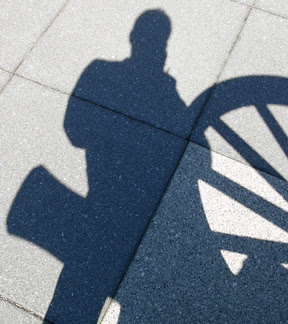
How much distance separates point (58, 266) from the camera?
9.39 feet

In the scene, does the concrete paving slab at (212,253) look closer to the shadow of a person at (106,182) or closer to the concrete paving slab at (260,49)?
the shadow of a person at (106,182)

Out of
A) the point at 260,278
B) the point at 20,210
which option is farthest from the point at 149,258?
the point at 20,210

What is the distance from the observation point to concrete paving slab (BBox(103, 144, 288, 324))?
2693mm

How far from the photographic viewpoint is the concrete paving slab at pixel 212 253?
8.84 ft

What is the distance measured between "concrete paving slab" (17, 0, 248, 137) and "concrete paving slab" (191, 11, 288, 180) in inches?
6.4

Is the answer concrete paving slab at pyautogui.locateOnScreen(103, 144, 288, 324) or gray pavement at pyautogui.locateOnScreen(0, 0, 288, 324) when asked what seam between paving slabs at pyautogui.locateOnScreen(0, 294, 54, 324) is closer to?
gray pavement at pyautogui.locateOnScreen(0, 0, 288, 324)

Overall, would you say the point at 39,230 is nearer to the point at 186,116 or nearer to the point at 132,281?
the point at 132,281

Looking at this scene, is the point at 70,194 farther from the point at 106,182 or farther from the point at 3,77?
the point at 3,77

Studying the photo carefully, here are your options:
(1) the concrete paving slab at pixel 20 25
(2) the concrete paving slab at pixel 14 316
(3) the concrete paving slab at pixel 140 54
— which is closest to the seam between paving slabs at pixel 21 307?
(2) the concrete paving slab at pixel 14 316

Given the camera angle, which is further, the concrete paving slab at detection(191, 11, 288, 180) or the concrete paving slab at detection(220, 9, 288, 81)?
the concrete paving slab at detection(220, 9, 288, 81)

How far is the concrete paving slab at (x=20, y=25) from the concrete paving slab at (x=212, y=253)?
2.16 metres

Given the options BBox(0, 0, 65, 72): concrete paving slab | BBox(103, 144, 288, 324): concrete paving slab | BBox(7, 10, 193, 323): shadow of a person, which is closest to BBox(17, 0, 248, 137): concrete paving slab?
BBox(7, 10, 193, 323): shadow of a person

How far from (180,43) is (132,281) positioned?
249 cm

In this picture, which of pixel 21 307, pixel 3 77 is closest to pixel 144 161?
pixel 21 307
